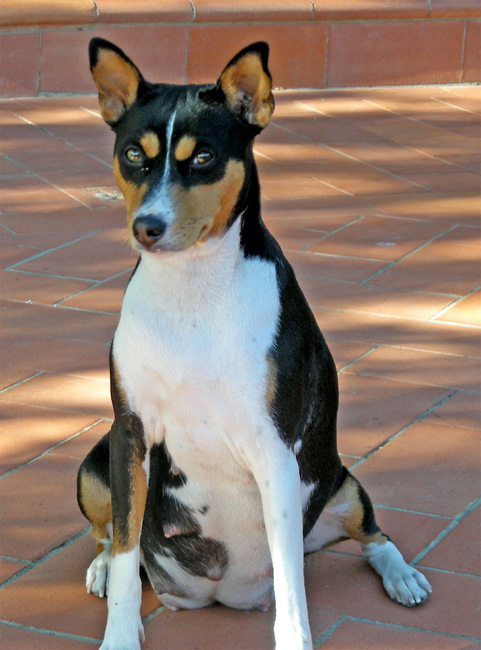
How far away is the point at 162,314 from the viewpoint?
2.58 meters

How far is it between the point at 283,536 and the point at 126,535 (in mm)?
414

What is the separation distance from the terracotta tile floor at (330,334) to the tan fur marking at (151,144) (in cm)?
131

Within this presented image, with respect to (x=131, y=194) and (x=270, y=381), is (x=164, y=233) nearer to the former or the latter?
(x=131, y=194)

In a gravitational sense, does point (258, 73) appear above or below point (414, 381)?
above

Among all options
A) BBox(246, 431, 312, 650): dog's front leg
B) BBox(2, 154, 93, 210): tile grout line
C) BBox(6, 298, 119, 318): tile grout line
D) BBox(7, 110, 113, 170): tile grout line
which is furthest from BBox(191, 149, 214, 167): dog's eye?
BBox(7, 110, 113, 170): tile grout line

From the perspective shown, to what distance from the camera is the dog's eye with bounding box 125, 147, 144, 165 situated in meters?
2.46

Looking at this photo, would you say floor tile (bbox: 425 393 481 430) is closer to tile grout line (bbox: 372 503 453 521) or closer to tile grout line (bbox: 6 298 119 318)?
tile grout line (bbox: 372 503 453 521)

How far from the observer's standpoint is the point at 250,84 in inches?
101

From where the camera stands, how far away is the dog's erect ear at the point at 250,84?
251cm

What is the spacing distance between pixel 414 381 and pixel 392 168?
3.04 metres

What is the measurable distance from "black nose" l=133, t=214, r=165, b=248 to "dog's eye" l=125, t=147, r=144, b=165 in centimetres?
18

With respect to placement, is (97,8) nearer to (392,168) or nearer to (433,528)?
(392,168)

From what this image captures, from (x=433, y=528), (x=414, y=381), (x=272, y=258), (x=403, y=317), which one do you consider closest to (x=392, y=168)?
(x=403, y=317)

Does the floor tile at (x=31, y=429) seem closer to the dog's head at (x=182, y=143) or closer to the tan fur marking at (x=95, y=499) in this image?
the tan fur marking at (x=95, y=499)
